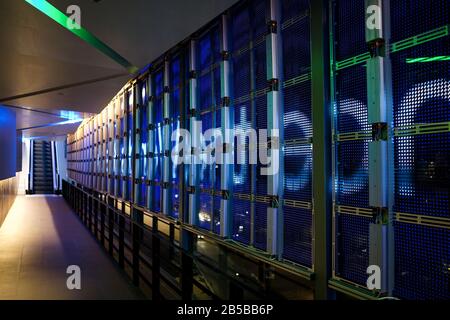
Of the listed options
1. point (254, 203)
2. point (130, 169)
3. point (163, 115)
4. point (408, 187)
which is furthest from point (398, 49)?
point (130, 169)

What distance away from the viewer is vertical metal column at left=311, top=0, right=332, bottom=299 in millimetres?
2676

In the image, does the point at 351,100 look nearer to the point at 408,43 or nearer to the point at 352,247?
the point at 408,43

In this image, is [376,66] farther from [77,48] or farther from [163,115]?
[163,115]

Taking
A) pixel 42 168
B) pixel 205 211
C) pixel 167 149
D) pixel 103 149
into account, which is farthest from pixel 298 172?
pixel 42 168

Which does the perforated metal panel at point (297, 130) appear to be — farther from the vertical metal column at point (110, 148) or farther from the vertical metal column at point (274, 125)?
the vertical metal column at point (110, 148)

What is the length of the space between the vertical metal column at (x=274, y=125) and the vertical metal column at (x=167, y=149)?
8.99ft

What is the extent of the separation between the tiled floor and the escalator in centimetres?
1678

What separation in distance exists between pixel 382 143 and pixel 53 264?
18.2 feet

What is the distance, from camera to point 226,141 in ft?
13.0

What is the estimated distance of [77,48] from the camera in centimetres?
430

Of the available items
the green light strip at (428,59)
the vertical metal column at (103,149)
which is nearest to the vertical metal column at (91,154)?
the vertical metal column at (103,149)

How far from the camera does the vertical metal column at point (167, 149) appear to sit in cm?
574

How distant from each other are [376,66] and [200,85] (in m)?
2.83
